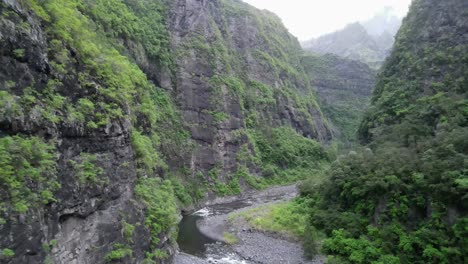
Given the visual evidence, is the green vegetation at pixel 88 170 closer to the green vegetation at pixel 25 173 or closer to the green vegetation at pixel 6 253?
the green vegetation at pixel 25 173

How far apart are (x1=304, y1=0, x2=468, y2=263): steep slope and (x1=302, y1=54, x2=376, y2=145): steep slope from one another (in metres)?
60.5

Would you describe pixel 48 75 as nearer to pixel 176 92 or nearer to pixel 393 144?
pixel 393 144

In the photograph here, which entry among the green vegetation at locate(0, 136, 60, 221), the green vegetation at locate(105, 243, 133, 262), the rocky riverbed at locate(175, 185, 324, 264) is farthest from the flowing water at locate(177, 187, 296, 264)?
the green vegetation at locate(0, 136, 60, 221)

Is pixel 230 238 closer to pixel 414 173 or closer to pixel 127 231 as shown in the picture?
pixel 127 231

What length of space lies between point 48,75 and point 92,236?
8.08 meters

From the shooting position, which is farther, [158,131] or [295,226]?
[158,131]

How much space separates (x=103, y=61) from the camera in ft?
75.3

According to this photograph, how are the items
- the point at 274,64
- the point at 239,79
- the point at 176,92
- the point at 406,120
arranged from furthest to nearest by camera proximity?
the point at 274,64
the point at 239,79
the point at 176,92
the point at 406,120

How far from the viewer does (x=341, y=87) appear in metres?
116

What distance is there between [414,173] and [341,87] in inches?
3769

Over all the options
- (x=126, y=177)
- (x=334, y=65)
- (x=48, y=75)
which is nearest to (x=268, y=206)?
(x=126, y=177)

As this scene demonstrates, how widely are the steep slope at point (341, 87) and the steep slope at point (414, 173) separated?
198 ft

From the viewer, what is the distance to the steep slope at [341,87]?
4252 inches

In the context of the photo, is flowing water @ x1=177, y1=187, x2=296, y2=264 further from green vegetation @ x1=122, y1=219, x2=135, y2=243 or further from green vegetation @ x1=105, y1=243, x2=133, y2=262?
green vegetation @ x1=105, y1=243, x2=133, y2=262
